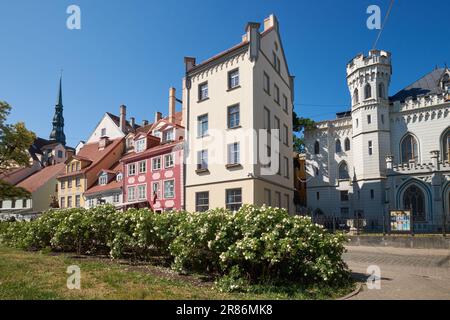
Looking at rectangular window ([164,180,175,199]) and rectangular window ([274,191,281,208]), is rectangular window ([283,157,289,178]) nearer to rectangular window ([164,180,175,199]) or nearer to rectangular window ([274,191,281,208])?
rectangular window ([274,191,281,208])

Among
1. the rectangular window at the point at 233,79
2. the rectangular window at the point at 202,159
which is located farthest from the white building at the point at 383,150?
the rectangular window at the point at 233,79

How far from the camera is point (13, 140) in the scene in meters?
31.6

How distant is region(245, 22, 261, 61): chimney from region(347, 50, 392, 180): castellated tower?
23.4 meters

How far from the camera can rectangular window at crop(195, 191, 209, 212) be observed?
88.9 feet

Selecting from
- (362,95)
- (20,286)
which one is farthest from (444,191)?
(20,286)

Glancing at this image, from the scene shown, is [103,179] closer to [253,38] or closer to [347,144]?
[253,38]

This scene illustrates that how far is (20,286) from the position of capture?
816 centimetres

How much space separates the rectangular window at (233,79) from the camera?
86.6ft

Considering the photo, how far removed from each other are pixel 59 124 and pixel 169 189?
7007cm

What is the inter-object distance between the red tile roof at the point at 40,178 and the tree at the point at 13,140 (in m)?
23.0

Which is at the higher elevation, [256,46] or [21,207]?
[256,46]

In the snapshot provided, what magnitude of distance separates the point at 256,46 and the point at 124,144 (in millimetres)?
29745

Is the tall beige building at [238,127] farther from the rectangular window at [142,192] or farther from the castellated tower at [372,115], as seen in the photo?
the castellated tower at [372,115]
